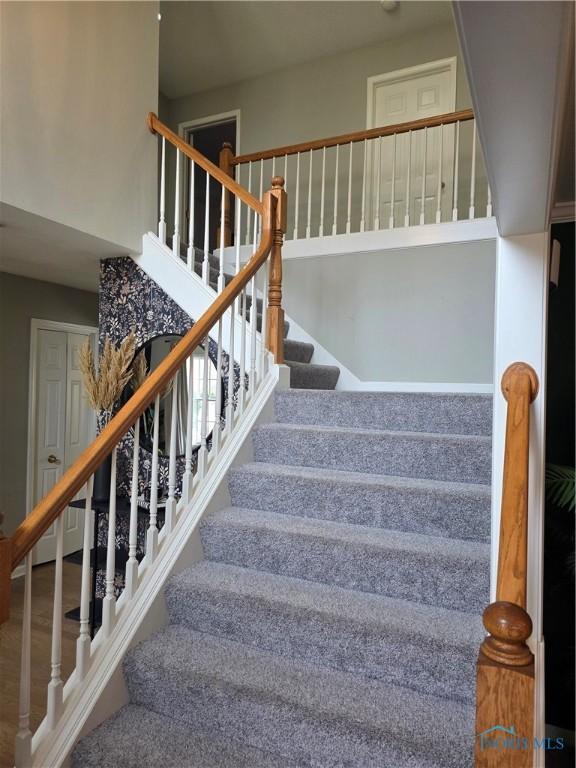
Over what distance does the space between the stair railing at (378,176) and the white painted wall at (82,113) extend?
→ 1.18 m

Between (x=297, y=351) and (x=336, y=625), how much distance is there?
2.36m

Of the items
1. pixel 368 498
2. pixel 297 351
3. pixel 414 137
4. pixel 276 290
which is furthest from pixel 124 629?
pixel 414 137

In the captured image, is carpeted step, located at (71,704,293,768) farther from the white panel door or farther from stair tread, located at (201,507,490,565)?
the white panel door

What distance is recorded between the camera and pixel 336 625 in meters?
1.59

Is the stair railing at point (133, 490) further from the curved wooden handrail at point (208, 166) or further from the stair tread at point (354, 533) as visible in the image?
the stair tread at point (354, 533)

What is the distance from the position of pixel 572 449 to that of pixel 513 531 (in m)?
1.35

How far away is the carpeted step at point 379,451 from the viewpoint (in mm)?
2076

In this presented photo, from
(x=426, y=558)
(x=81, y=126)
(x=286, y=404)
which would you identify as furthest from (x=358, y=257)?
(x=426, y=558)

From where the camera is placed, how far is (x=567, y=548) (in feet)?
6.69

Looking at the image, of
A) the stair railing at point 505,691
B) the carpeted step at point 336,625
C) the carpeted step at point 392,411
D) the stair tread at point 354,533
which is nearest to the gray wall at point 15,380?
the carpeted step at point 392,411

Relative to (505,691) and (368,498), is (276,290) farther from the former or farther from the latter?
(505,691)

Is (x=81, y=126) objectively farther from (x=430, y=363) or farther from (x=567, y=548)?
(x=567, y=548)

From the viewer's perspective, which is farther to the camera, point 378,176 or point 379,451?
point 378,176

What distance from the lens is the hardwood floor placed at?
227cm
